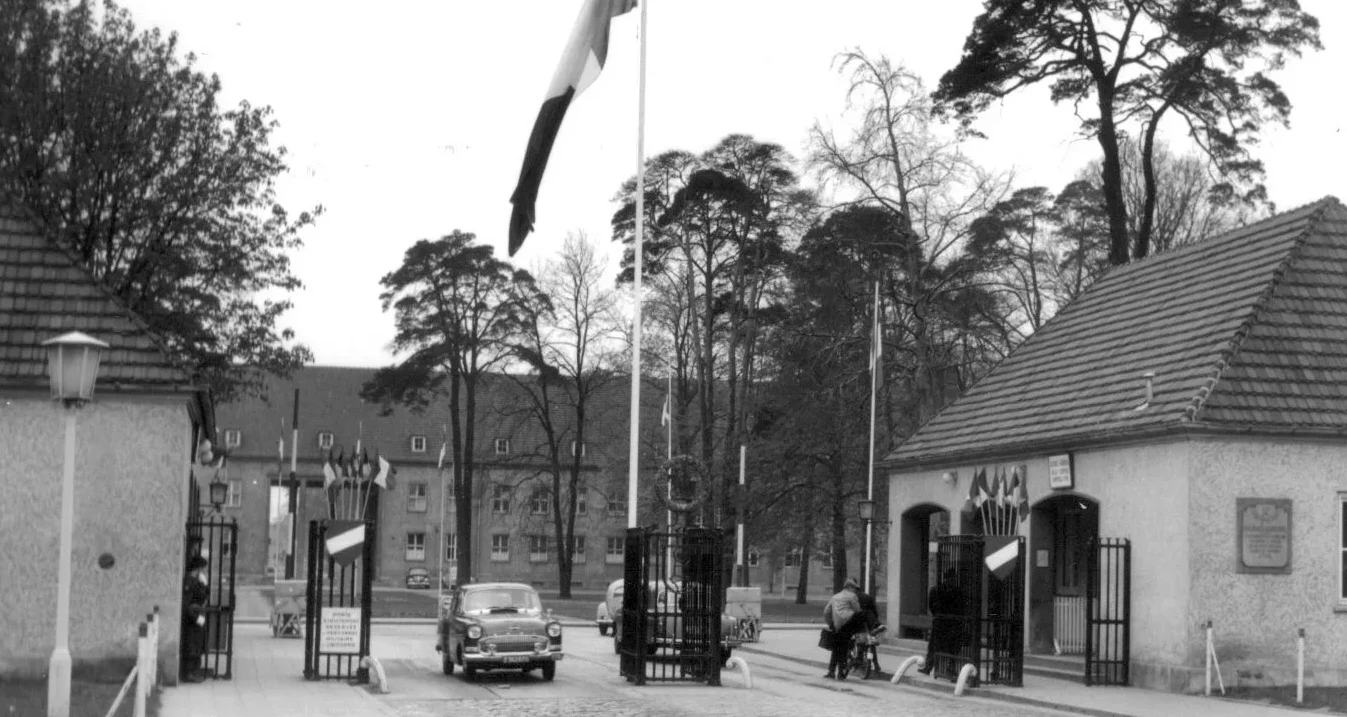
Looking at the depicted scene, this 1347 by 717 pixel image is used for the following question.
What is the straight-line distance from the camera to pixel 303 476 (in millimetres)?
100312

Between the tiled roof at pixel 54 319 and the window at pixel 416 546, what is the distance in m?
79.9

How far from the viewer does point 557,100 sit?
965 inches

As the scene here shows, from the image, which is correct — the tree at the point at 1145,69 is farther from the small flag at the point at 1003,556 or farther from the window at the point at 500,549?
the window at the point at 500,549

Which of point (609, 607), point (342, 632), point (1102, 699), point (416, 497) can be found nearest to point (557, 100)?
point (342, 632)

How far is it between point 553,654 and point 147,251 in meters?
16.8

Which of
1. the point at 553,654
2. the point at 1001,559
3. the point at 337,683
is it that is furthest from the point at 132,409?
the point at 1001,559

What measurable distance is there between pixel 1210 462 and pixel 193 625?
1457cm

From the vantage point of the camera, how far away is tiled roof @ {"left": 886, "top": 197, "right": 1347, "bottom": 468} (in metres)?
24.4

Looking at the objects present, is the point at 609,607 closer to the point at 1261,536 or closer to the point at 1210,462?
the point at 1210,462

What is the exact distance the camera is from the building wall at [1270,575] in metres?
23.6

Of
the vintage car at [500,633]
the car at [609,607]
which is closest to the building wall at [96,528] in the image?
the vintage car at [500,633]

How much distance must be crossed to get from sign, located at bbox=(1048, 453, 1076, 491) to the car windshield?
875 centimetres

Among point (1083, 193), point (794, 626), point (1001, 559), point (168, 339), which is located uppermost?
point (1083, 193)

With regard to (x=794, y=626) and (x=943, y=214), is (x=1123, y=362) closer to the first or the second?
(x=943, y=214)
